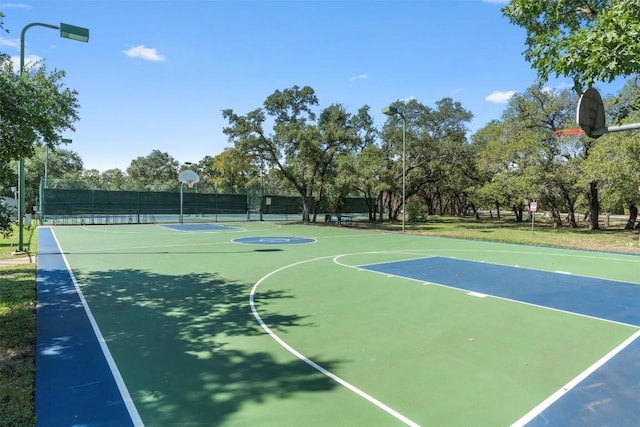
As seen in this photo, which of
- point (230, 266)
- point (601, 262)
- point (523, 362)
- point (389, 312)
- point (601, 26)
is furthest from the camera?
point (601, 262)

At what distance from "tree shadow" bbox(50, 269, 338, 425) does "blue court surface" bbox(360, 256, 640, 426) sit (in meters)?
2.39

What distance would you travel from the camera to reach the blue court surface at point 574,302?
3.66m

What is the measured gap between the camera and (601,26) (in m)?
5.51

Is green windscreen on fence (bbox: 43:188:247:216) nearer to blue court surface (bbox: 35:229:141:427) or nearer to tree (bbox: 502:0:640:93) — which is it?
blue court surface (bbox: 35:229:141:427)

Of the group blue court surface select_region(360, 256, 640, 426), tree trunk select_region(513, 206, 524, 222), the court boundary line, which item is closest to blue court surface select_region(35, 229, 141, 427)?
the court boundary line

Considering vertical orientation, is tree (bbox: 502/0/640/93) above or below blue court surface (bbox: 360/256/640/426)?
above

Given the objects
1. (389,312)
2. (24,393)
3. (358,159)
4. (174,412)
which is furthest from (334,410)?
(358,159)

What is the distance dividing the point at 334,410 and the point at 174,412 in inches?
56.3

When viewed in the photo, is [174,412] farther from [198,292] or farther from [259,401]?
[198,292]

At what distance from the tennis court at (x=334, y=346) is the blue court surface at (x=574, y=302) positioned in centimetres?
3

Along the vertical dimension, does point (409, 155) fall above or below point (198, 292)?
above

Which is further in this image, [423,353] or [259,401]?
[423,353]

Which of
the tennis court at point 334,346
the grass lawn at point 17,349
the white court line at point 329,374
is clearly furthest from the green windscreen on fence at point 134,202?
the white court line at point 329,374

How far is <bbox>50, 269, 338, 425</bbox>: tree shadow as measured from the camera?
3.83 meters
